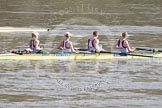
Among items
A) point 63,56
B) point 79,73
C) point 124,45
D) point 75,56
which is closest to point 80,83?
point 79,73

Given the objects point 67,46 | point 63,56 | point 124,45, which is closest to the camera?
point 63,56

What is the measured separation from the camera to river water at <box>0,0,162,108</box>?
74.8 ft

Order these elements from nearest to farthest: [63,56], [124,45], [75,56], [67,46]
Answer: [63,56] < [75,56] < [67,46] < [124,45]

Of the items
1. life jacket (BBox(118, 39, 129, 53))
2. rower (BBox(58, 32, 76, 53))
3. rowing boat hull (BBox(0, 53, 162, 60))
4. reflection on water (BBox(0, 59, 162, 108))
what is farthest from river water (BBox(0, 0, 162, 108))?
life jacket (BBox(118, 39, 129, 53))

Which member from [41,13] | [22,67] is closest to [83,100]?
[22,67]

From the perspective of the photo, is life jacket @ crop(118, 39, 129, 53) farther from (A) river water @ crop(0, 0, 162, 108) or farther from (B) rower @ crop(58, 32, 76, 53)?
(B) rower @ crop(58, 32, 76, 53)

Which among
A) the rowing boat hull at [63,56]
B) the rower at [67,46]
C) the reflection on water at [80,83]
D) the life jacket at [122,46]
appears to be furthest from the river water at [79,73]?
the life jacket at [122,46]

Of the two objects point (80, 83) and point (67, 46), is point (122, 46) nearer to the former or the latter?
point (67, 46)

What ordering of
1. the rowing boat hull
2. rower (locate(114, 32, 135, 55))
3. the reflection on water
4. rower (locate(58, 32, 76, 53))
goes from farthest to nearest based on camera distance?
rower (locate(114, 32, 135, 55))
rower (locate(58, 32, 76, 53))
the rowing boat hull
the reflection on water

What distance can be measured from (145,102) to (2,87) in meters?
5.75

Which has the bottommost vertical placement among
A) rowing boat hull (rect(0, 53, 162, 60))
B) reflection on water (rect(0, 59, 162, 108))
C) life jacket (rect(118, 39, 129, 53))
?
reflection on water (rect(0, 59, 162, 108))

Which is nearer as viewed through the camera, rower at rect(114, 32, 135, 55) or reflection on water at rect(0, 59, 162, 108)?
reflection on water at rect(0, 59, 162, 108)

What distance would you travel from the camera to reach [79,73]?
93.0 feet

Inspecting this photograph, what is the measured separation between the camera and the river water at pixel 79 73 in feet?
74.8
